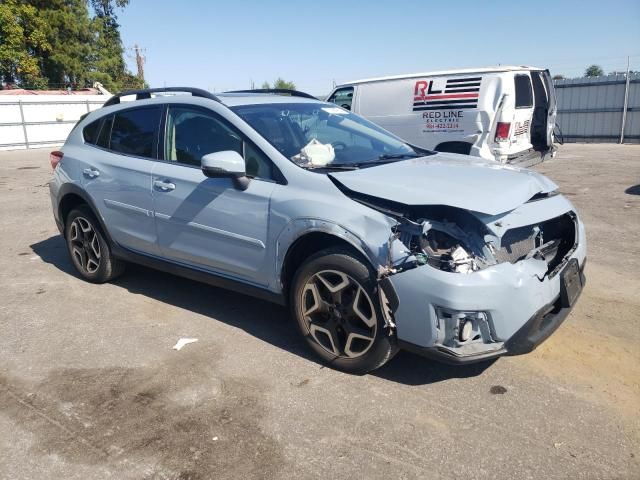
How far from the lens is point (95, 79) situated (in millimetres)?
37812

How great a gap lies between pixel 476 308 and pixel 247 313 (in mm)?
2171

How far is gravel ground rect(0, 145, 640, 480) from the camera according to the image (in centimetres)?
257

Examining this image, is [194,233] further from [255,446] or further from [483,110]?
[483,110]

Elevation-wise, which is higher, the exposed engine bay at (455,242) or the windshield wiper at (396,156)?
the windshield wiper at (396,156)

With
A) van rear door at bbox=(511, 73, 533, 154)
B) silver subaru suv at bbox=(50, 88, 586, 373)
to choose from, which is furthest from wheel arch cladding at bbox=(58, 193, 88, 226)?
van rear door at bbox=(511, 73, 533, 154)

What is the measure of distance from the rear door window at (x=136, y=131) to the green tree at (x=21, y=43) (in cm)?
3199

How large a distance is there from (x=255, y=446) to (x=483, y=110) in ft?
24.0

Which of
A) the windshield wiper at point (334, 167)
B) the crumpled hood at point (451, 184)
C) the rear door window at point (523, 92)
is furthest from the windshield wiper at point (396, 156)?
the rear door window at point (523, 92)

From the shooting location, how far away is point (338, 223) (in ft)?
10.3

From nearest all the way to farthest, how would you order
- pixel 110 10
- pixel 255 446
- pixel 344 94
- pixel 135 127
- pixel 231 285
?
pixel 255 446, pixel 231 285, pixel 135 127, pixel 344 94, pixel 110 10

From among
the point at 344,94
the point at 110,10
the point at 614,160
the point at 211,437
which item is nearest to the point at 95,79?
the point at 110,10

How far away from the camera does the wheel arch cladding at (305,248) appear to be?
10.5 feet

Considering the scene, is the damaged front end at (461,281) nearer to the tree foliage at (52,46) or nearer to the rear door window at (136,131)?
the rear door window at (136,131)

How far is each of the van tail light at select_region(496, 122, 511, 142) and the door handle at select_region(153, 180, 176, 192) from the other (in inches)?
242
